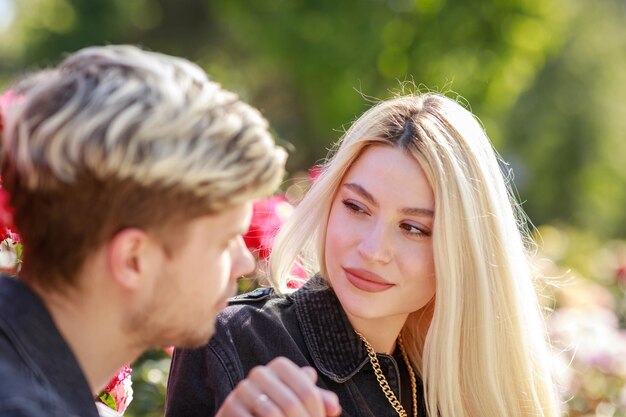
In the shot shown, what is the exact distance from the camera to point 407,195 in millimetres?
2734

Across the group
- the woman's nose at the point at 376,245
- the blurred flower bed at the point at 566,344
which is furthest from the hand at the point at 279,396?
the woman's nose at the point at 376,245

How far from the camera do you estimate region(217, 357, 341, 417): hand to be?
171cm

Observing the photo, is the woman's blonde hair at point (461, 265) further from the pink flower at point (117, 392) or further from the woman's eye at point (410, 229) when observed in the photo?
the pink flower at point (117, 392)

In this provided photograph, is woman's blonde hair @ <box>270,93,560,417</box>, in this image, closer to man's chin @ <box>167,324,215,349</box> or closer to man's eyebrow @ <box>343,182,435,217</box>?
man's eyebrow @ <box>343,182,435,217</box>

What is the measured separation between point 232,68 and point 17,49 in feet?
25.5

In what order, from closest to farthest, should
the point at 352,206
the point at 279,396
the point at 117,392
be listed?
the point at 279,396 → the point at 117,392 → the point at 352,206

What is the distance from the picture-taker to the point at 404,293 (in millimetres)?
2785

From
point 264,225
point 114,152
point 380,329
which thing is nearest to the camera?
point 114,152

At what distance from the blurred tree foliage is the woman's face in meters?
13.0

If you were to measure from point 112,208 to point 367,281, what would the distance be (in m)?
1.27

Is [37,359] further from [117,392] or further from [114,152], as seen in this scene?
[117,392]

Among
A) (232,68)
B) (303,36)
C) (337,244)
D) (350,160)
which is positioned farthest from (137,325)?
(232,68)

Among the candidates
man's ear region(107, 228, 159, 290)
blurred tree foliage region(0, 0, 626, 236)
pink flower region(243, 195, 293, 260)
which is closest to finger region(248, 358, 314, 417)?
man's ear region(107, 228, 159, 290)

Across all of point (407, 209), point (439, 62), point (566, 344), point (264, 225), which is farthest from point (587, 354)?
point (439, 62)
